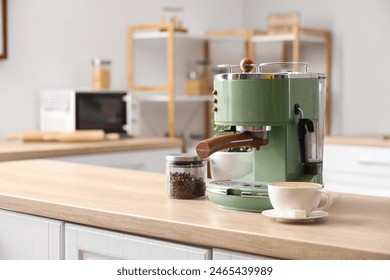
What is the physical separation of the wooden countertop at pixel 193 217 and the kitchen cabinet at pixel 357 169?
1845 mm

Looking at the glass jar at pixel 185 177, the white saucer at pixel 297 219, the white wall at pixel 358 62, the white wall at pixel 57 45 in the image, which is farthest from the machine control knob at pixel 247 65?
the white wall at pixel 358 62

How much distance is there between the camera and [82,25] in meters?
4.29

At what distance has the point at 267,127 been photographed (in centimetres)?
159

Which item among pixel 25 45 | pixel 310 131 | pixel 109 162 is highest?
pixel 25 45

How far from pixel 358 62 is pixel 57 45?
192cm

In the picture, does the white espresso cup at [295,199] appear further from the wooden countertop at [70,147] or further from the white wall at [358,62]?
the white wall at [358,62]

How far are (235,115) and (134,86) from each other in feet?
9.70

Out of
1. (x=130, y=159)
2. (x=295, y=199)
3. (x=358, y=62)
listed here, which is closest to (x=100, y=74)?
(x=130, y=159)

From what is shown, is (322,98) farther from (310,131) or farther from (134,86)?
(134,86)

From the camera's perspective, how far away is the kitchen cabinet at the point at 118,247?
1397 mm

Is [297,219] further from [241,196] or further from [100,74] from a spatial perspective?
[100,74]

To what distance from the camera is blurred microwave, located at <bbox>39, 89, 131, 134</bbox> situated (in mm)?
3891

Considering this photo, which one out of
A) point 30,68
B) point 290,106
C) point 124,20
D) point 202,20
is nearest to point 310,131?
point 290,106

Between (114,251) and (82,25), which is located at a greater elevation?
(82,25)
